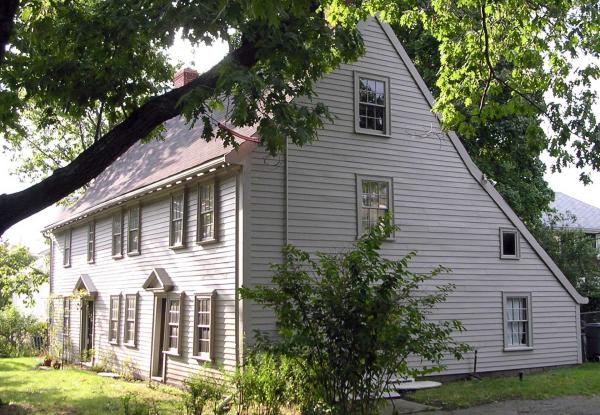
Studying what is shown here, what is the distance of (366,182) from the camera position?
1691 centimetres

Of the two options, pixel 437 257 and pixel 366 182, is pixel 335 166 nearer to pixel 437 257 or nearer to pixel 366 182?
pixel 366 182

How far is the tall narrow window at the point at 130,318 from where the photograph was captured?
20.2 metres

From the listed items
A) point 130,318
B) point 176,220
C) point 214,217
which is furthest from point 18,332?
point 214,217

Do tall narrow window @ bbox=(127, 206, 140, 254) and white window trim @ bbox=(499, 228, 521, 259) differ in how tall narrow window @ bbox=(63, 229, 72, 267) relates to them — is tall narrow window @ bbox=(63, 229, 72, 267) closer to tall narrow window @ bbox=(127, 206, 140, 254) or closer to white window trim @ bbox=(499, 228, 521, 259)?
tall narrow window @ bbox=(127, 206, 140, 254)

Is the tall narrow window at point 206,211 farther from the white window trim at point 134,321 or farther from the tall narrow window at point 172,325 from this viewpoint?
the white window trim at point 134,321

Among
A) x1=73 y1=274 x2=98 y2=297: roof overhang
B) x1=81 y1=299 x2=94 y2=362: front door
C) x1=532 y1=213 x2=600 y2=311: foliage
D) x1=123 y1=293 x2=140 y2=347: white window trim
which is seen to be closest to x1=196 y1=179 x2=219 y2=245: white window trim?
x1=123 y1=293 x2=140 y2=347: white window trim

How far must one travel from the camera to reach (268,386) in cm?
1123

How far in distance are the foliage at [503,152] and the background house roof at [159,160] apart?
9.84 meters

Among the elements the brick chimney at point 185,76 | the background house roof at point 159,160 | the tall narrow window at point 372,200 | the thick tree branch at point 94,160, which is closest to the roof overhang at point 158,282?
the background house roof at point 159,160

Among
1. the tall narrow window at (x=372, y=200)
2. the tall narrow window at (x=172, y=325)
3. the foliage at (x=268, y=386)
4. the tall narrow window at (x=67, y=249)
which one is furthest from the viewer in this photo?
the tall narrow window at (x=67, y=249)

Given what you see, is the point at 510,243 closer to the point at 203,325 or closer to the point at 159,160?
the point at 203,325

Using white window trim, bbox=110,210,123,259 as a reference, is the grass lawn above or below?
below

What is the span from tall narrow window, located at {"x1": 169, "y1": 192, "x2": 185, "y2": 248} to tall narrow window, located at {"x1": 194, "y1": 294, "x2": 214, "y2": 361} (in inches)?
80.8

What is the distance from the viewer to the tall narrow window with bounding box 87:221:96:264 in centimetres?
2467
